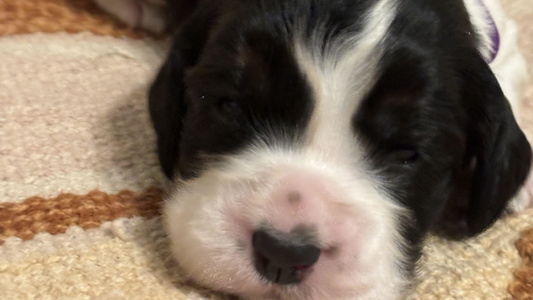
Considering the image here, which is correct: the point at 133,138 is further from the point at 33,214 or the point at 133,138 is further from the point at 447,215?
the point at 447,215

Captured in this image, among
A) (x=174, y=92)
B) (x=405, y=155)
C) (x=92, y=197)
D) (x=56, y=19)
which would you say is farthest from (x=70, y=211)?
(x=56, y=19)

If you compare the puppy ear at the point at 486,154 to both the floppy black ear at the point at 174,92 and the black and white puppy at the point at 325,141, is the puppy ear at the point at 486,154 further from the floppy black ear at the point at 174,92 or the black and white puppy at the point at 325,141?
the floppy black ear at the point at 174,92

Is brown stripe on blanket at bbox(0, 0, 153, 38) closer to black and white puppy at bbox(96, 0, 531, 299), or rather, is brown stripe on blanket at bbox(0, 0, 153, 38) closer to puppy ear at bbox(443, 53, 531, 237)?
black and white puppy at bbox(96, 0, 531, 299)

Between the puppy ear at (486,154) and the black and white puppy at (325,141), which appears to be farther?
the puppy ear at (486,154)

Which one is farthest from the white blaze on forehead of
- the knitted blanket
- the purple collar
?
the purple collar

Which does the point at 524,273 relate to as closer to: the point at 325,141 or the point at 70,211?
the point at 325,141

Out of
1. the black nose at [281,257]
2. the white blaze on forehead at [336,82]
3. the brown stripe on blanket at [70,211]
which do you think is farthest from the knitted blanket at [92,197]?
the white blaze on forehead at [336,82]
